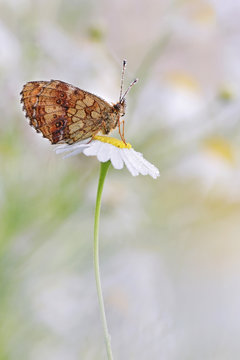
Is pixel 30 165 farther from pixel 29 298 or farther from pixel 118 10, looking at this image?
pixel 118 10

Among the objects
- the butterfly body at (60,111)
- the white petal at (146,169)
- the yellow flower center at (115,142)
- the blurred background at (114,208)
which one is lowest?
the white petal at (146,169)

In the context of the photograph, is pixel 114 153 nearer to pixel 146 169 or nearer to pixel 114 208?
pixel 146 169

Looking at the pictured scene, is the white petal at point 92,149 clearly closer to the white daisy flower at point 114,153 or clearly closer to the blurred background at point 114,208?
the white daisy flower at point 114,153

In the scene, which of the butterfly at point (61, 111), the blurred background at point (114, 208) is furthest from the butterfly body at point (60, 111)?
the blurred background at point (114, 208)

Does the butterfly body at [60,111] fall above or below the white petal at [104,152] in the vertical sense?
above

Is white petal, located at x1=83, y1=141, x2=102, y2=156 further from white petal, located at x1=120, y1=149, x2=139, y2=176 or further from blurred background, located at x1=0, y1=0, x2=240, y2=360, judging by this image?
blurred background, located at x1=0, y1=0, x2=240, y2=360

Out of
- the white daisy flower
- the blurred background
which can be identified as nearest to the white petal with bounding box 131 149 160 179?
the white daisy flower
